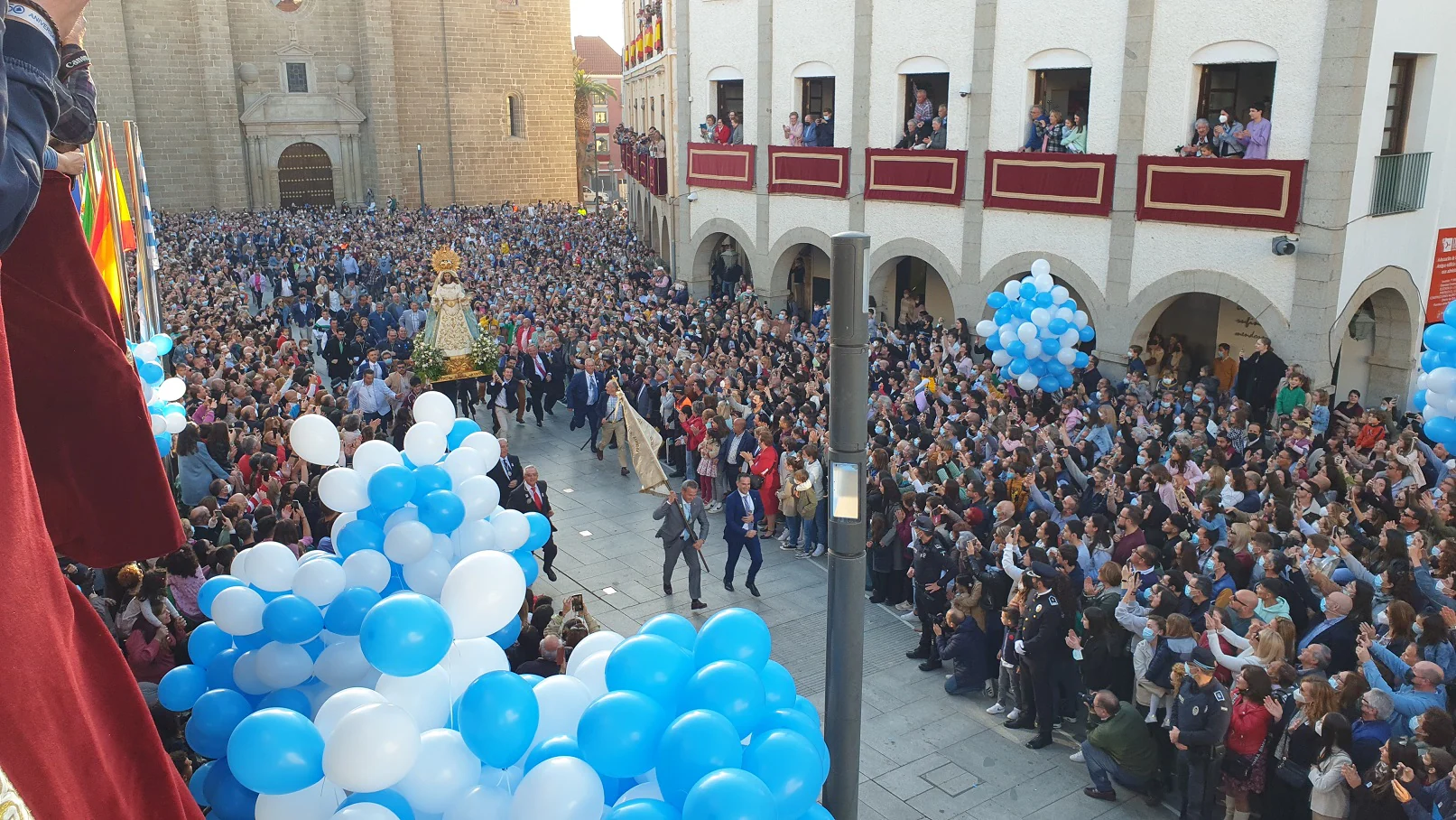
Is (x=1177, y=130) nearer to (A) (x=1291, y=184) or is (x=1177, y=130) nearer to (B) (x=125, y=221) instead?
(A) (x=1291, y=184)

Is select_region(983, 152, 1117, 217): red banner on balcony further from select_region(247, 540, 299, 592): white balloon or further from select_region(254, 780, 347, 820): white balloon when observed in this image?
select_region(254, 780, 347, 820): white balloon

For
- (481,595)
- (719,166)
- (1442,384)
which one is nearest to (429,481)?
(481,595)

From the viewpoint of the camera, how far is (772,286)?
24.3m

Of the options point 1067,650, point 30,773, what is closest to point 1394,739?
point 1067,650

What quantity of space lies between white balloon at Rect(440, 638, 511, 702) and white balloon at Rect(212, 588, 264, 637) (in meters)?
1.31

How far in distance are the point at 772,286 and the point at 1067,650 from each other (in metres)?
16.1

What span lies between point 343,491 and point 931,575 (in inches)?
213

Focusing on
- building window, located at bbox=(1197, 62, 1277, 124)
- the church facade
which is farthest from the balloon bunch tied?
the church facade

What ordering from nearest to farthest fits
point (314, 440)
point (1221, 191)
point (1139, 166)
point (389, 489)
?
point (389, 489)
point (314, 440)
point (1221, 191)
point (1139, 166)

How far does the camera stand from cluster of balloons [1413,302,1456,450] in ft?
35.8

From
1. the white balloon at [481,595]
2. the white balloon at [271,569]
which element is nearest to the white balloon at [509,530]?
the white balloon at [271,569]

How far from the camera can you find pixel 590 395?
1736 centimetres

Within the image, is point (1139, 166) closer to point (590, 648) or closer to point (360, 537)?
point (360, 537)

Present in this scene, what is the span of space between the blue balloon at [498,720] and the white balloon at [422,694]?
22.4 inches
